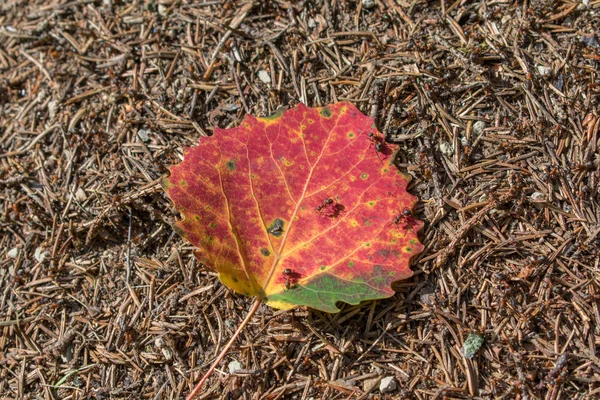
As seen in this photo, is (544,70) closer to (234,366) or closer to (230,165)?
(230,165)

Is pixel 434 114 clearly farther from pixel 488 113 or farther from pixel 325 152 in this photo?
pixel 325 152

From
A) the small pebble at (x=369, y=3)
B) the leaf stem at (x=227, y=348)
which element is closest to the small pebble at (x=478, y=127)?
the small pebble at (x=369, y=3)

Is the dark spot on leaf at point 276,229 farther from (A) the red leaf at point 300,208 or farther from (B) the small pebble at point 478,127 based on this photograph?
(B) the small pebble at point 478,127

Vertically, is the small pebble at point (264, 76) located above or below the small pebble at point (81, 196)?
above

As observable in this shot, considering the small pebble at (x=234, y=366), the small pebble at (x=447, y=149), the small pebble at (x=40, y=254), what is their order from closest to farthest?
the small pebble at (x=234, y=366), the small pebble at (x=447, y=149), the small pebble at (x=40, y=254)

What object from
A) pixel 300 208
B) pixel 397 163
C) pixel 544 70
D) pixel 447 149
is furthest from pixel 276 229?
pixel 544 70

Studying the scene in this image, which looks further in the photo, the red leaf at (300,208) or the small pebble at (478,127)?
the small pebble at (478,127)
